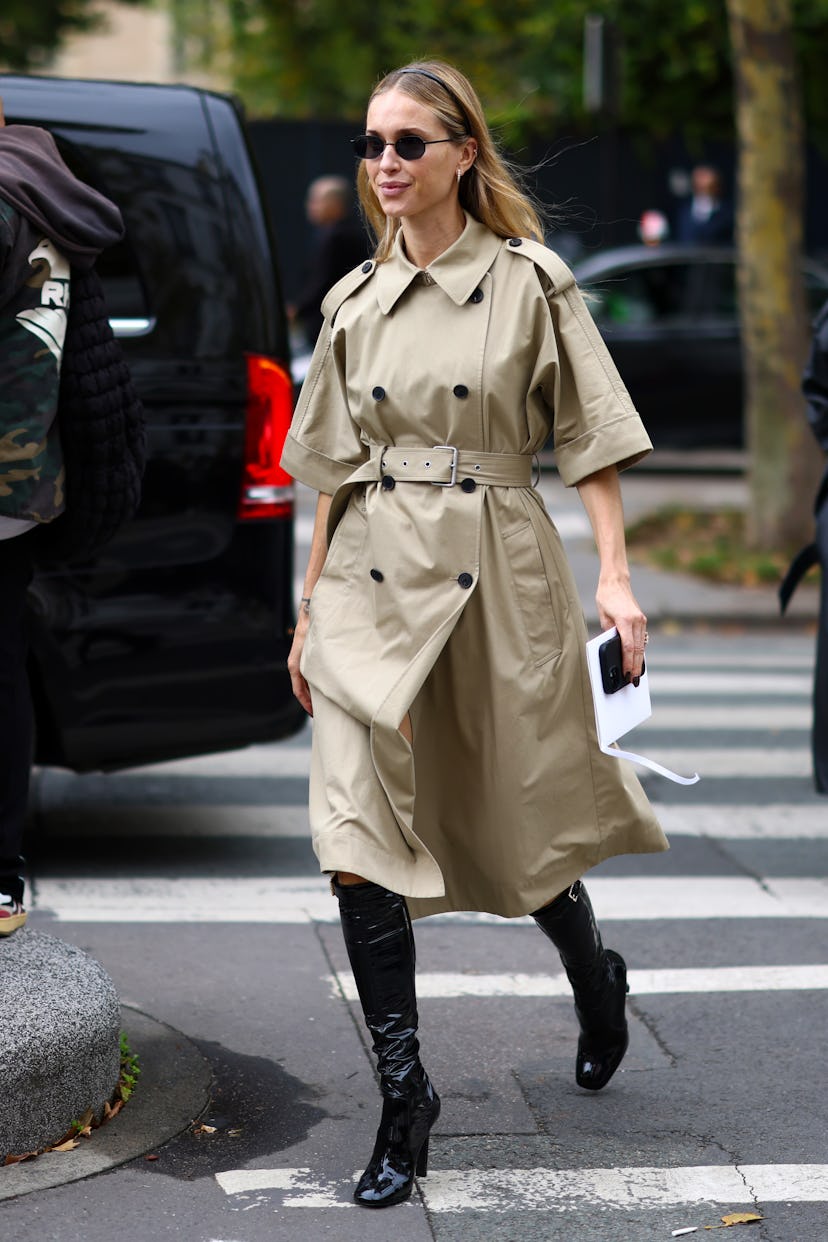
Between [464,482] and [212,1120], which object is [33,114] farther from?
[212,1120]

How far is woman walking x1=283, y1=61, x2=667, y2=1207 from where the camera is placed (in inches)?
137

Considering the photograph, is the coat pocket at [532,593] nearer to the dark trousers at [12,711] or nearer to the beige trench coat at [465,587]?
the beige trench coat at [465,587]

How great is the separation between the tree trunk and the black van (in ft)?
22.8

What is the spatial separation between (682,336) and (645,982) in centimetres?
1171

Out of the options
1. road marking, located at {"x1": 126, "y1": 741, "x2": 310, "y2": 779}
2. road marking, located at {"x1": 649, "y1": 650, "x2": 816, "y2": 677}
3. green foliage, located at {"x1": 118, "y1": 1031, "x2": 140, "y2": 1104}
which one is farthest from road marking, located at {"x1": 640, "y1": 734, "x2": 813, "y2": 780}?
green foliage, located at {"x1": 118, "y1": 1031, "x2": 140, "y2": 1104}

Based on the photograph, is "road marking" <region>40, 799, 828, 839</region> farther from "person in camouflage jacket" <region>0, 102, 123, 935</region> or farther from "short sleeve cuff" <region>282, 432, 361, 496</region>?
"short sleeve cuff" <region>282, 432, 361, 496</region>

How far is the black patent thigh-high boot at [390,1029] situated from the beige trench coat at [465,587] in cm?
10

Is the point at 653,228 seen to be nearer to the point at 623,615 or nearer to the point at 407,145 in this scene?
the point at 407,145

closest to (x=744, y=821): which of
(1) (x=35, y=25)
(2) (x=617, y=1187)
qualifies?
(2) (x=617, y=1187)

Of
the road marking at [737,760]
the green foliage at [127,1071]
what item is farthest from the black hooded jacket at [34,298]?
the road marking at [737,760]

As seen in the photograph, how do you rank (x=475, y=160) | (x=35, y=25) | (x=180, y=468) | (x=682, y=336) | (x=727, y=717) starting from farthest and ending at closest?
(x=35, y=25)
(x=682, y=336)
(x=727, y=717)
(x=180, y=468)
(x=475, y=160)

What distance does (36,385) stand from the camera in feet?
12.3

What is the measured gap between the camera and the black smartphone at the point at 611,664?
11.6 ft

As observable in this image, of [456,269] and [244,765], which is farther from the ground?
[456,269]
